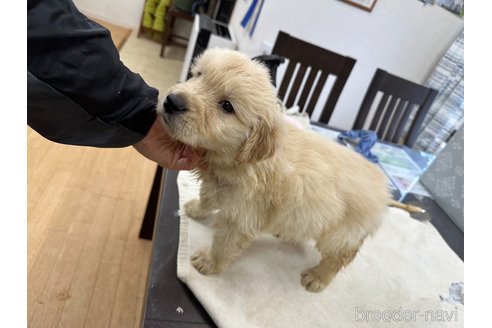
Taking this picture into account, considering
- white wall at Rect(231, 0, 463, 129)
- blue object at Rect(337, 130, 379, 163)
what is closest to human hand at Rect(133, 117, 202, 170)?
blue object at Rect(337, 130, 379, 163)

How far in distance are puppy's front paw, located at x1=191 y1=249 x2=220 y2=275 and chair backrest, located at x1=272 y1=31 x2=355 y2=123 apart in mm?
1165

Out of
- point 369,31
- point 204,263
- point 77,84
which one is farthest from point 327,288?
point 369,31

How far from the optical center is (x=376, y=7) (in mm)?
2275

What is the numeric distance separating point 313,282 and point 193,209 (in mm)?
400

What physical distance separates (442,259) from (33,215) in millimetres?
1598

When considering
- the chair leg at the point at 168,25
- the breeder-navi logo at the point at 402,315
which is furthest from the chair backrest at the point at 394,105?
the chair leg at the point at 168,25

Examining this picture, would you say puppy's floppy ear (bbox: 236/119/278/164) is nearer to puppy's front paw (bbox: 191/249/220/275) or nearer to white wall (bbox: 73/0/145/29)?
puppy's front paw (bbox: 191/249/220/275)

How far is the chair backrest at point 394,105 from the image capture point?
6.24 feet

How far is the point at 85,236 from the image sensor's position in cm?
144

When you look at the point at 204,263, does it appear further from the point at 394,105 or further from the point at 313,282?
the point at 394,105

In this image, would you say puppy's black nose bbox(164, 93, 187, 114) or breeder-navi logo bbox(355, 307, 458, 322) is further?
breeder-navi logo bbox(355, 307, 458, 322)

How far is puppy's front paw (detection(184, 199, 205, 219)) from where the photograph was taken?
3.22 ft

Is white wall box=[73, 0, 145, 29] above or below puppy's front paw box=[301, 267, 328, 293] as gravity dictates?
above
